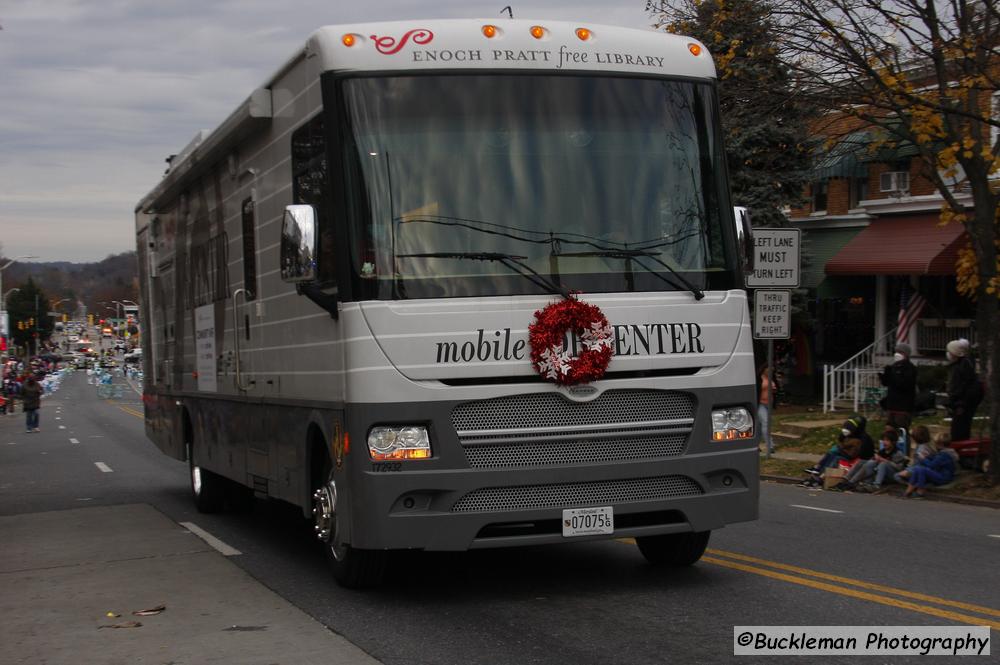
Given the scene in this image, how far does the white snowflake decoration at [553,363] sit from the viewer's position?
25.2ft

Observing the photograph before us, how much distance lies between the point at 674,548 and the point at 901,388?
9.37m

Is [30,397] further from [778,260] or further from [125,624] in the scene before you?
[125,624]

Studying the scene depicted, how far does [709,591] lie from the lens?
8.35 metres

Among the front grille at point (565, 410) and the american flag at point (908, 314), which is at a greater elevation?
the american flag at point (908, 314)

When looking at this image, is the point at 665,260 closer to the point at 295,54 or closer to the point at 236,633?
the point at 295,54

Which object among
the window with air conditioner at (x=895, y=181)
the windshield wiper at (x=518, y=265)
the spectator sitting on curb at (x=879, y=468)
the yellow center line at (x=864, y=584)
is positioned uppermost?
the window with air conditioner at (x=895, y=181)

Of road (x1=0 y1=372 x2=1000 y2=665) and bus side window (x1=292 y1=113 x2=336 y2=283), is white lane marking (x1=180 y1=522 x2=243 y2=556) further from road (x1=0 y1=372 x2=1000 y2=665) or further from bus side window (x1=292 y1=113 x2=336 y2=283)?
bus side window (x1=292 y1=113 x2=336 y2=283)

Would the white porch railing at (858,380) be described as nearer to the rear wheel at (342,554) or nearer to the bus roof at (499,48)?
the bus roof at (499,48)

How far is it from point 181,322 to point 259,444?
427 centimetres

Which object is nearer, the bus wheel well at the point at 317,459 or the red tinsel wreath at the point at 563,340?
the red tinsel wreath at the point at 563,340

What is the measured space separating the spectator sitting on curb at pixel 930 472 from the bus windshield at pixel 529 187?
27.1 ft

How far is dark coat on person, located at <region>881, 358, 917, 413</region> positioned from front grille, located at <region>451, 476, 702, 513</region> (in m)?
10.2

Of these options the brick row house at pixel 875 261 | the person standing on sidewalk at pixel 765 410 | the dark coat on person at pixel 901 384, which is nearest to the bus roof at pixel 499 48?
the dark coat on person at pixel 901 384

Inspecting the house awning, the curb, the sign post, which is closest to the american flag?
the house awning
